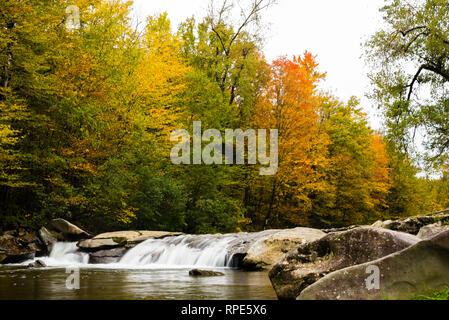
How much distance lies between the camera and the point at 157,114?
20625mm

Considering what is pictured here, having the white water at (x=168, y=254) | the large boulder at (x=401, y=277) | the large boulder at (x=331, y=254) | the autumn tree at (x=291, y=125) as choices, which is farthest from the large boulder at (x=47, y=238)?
the large boulder at (x=401, y=277)

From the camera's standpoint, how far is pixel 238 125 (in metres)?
25.6

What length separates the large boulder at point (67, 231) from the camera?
15656 millimetres

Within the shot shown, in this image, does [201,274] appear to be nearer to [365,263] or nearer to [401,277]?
[365,263]

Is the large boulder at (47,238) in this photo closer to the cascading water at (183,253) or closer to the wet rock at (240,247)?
the cascading water at (183,253)

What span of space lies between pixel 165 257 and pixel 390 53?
1465 cm

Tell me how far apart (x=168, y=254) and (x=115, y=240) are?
2554 millimetres

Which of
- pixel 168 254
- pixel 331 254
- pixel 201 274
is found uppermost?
pixel 331 254

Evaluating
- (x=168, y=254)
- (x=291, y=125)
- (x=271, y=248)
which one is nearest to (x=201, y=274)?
(x=271, y=248)

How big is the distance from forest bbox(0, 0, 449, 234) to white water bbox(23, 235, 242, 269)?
108 inches

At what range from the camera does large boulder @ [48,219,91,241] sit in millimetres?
15656

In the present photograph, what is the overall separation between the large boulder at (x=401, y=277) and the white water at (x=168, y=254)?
27.1 ft
